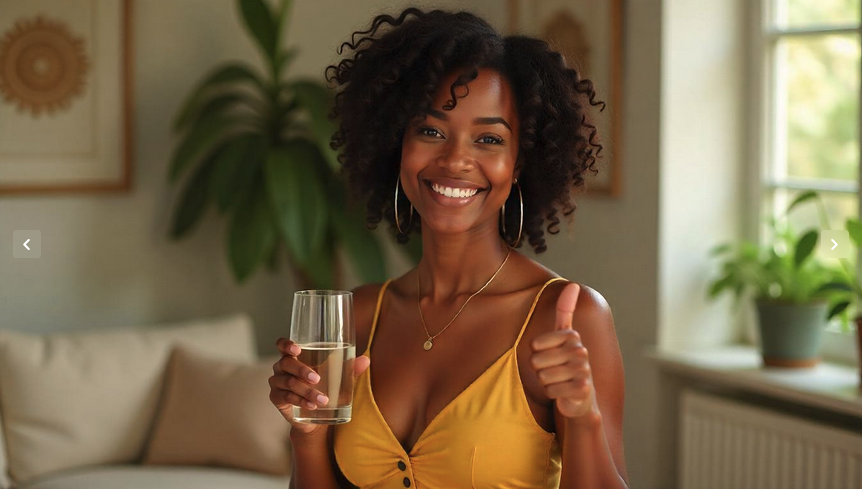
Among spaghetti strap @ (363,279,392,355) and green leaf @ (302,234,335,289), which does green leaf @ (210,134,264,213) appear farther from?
spaghetti strap @ (363,279,392,355)

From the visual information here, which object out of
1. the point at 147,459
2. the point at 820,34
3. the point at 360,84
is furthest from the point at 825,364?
the point at 147,459

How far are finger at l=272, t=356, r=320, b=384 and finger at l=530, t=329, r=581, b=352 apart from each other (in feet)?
1.06


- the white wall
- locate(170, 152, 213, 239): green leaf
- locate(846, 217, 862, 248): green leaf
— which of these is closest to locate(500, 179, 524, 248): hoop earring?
locate(846, 217, 862, 248): green leaf

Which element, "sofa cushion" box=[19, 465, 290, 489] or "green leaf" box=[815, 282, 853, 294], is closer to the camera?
"green leaf" box=[815, 282, 853, 294]

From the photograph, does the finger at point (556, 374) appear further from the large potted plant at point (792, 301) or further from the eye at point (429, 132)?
the large potted plant at point (792, 301)

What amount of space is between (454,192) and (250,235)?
217 centimetres

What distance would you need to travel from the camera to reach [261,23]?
372 cm

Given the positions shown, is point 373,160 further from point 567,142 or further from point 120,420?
point 120,420

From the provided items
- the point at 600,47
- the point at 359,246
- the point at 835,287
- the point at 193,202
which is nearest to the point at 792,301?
the point at 835,287

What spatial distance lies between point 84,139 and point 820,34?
8.78ft

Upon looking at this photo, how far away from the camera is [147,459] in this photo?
3336 mm

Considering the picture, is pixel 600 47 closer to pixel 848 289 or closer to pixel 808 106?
pixel 808 106

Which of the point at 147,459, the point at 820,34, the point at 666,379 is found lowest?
the point at 147,459

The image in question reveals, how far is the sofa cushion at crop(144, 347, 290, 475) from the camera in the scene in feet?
10.7
